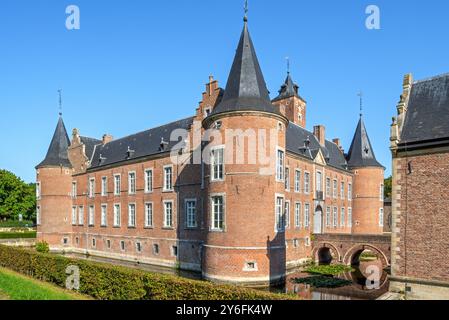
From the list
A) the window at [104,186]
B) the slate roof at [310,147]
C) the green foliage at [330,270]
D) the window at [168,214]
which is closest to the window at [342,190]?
the slate roof at [310,147]

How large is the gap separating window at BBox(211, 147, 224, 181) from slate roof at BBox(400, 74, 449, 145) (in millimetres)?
8612

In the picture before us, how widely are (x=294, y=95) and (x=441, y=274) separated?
27.0 metres

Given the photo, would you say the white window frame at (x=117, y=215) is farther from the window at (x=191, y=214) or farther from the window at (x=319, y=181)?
the window at (x=319, y=181)

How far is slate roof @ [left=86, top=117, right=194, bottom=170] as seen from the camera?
28.4 metres

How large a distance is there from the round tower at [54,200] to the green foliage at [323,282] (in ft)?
80.7

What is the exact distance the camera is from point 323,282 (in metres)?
20.7

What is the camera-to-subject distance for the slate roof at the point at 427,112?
43.9ft

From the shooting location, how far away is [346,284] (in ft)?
67.5

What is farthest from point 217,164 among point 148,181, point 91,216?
point 91,216

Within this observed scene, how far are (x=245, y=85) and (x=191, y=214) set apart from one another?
954 centimetres

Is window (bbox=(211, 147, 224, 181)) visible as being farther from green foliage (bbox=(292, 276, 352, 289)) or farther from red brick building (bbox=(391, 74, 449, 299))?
red brick building (bbox=(391, 74, 449, 299))

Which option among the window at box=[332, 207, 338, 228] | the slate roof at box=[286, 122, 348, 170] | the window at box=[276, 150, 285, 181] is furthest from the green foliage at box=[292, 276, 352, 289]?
the window at box=[332, 207, 338, 228]

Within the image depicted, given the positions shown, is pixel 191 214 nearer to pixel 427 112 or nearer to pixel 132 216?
pixel 132 216
